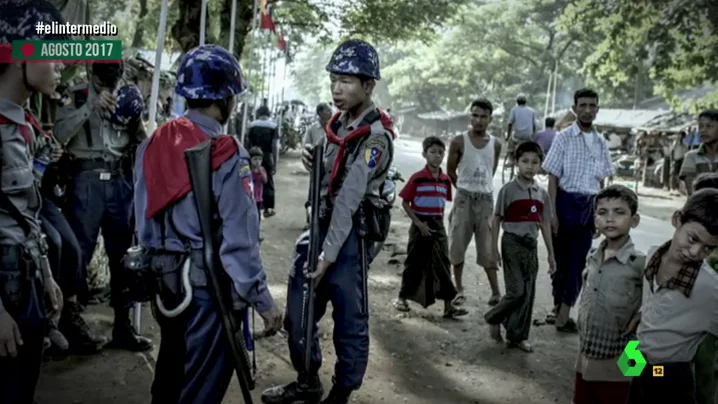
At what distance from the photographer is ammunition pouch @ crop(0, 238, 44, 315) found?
91.9 inches

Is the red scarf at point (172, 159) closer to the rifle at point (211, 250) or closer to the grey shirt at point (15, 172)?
the rifle at point (211, 250)

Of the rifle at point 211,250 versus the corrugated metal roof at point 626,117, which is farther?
the corrugated metal roof at point 626,117

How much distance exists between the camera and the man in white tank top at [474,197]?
602 cm

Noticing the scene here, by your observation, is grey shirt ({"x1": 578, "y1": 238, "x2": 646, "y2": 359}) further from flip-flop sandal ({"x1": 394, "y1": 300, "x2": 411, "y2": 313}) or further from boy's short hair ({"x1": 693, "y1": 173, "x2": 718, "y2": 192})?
flip-flop sandal ({"x1": 394, "y1": 300, "x2": 411, "y2": 313})

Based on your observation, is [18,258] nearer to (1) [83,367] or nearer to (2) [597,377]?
(1) [83,367]

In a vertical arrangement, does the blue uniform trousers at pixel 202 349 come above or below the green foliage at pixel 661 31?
below

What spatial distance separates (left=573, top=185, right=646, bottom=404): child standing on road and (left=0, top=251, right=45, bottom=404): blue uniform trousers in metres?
2.48

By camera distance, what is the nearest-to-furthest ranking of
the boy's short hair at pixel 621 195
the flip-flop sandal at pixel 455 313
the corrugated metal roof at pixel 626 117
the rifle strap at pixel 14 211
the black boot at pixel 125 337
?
the rifle strap at pixel 14 211 < the boy's short hair at pixel 621 195 < the black boot at pixel 125 337 < the flip-flop sandal at pixel 455 313 < the corrugated metal roof at pixel 626 117

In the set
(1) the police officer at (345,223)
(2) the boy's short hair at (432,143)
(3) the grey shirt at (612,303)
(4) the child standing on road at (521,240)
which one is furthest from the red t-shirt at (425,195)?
(3) the grey shirt at (612,303)

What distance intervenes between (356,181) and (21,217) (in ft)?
5.47

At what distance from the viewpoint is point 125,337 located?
4441 millimetres

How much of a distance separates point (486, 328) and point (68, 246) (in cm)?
349

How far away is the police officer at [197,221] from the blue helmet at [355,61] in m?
1.06

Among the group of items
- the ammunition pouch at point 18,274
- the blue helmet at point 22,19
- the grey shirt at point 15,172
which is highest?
the blue helmet at point 22,19
